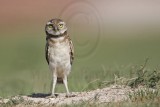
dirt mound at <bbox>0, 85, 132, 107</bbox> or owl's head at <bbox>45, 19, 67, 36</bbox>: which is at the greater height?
owl's head at <bbox>45, 19, 67, 36</bbox>

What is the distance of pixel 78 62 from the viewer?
25.6m

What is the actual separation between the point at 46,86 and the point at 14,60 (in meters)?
8.80

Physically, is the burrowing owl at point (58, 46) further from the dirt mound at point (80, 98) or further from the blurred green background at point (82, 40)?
the blurred green background at point (82, 40)

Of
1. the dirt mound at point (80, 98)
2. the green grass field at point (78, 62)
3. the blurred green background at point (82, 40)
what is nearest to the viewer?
the dirt mound at point (80, 98)

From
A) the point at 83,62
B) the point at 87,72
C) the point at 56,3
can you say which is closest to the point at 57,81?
the point at 87,72

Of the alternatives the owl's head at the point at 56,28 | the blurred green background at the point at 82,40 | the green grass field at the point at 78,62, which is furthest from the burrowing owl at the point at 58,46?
the blurred green background at the point at 82,40

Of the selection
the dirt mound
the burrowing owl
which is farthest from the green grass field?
the burrowing owl

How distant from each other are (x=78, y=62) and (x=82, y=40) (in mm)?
3099

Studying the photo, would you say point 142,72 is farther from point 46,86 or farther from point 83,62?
point 83,62

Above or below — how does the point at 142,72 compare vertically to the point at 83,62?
above

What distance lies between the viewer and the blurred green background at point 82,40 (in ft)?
59.1

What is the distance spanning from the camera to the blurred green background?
59.1 feet

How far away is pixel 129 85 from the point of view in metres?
14.3

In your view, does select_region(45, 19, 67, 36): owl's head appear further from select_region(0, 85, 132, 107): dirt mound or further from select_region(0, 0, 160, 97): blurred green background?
select_region(0, 0, 160, 97): blurred green background
